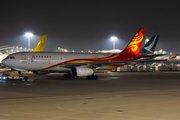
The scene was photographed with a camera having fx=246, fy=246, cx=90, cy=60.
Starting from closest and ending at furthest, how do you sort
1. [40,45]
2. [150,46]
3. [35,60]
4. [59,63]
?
[35,60] → [59,63] → [150,46] → [40,45]

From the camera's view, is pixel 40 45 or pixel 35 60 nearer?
pixel 35 60

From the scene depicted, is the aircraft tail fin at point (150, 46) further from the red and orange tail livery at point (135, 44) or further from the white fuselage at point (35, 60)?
the white fuselage at point (35, 60)

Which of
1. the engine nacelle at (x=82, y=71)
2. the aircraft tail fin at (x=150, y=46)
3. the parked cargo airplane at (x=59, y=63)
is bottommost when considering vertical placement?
the engine nacelle at (x=82, y=71)

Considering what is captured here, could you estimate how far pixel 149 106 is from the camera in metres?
10.9

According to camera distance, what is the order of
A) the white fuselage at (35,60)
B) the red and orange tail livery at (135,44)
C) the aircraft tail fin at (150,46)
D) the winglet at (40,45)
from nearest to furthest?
the white fuselage at (35,60) → the red and orange tail livery at (135,44) → the aircraft tail fin at (150,46) → the winglet at (40,45)

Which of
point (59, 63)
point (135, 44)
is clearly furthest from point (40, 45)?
point (135, 44)

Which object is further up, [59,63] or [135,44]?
[135,44]

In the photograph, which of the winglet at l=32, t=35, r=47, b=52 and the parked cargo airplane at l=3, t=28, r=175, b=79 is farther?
the winglet at l=32, t=35, r=47, b=52

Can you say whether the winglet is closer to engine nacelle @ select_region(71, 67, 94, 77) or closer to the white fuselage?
the white fuselage

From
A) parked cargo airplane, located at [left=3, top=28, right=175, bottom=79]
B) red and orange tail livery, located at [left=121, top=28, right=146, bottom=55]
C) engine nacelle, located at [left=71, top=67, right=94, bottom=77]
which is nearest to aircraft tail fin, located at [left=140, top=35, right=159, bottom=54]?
red and orange tail livery, located at [left=121, top=28, right=146, bottom=55]

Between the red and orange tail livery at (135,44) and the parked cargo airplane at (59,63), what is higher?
the red and orange tail livery at (135,44)

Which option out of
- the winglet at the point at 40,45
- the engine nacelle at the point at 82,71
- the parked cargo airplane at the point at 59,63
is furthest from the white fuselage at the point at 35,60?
the winglet at the point at 40,45

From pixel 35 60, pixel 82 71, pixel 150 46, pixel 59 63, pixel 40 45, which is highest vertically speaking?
pixel 40 45

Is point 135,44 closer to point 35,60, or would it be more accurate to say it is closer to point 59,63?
point 59,63
